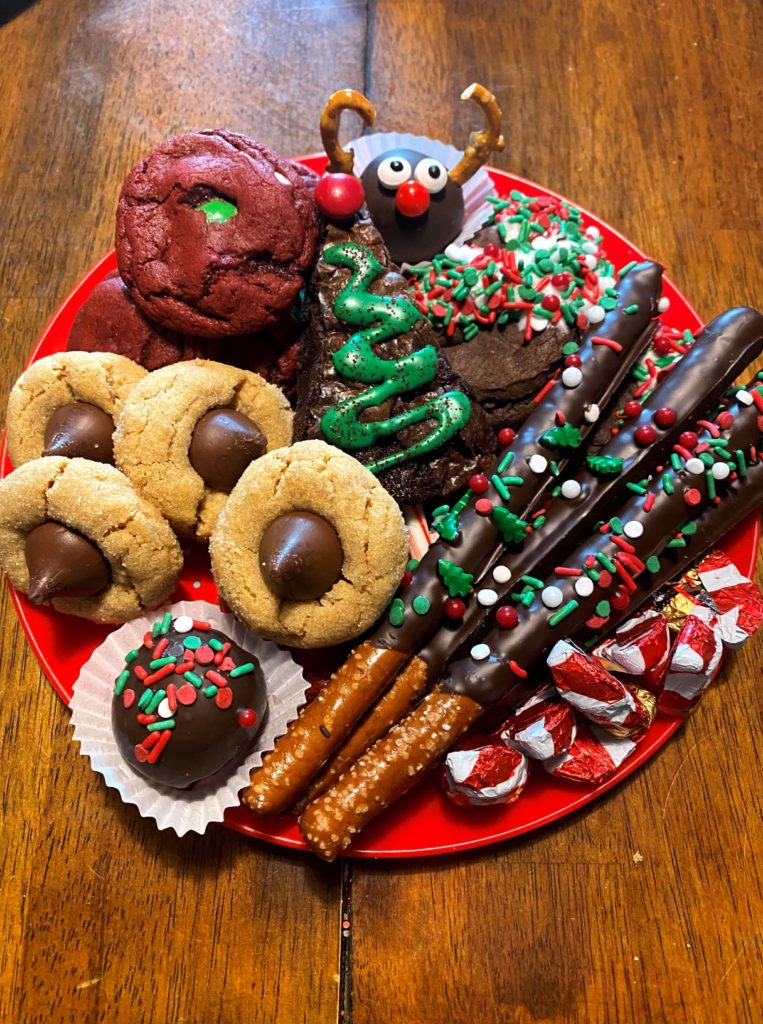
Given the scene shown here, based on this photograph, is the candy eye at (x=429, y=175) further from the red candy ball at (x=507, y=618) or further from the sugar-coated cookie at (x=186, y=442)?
the red candy ball at (x=507, y=618)

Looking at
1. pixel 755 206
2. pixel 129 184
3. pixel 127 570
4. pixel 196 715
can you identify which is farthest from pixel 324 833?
pixel 755 206

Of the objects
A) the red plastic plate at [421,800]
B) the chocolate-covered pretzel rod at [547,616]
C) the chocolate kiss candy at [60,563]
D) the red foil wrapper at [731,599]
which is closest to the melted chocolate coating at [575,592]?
the chocolate-covered pretzel rod at [547,616]

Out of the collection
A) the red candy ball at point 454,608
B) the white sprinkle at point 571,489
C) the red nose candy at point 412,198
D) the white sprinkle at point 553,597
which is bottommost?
the red candy ball at point 454,608

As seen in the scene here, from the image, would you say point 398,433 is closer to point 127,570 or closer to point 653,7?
point 127,570

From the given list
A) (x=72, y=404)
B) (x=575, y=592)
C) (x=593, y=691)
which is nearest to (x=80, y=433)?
(x=72, y=404)

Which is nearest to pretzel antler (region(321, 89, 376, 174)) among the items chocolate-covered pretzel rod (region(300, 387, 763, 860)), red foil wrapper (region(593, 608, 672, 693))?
chocolate-covered pretzel rod (region(300, 387, 763, 860))

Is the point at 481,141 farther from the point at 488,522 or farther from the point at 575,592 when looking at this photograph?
the point at 575,592

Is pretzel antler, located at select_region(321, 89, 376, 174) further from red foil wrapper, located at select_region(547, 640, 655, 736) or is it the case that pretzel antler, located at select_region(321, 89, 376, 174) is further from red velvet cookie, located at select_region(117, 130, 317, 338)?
red foil wrapper, located at select_region(547, 640, 655, 736)
